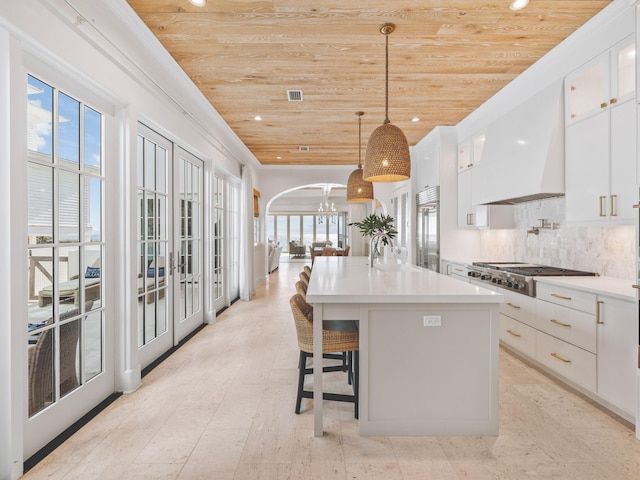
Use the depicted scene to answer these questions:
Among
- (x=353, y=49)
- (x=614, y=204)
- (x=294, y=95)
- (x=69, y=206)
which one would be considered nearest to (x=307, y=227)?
(x=294, y=95)

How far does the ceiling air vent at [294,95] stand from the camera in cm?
387

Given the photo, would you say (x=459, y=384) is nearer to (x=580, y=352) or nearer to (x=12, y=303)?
(x=580, y=352)

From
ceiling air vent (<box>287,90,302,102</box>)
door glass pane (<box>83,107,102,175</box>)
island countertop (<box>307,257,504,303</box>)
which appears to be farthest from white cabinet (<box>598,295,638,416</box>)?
door glass pane (<box>83,107,102,175</box>)

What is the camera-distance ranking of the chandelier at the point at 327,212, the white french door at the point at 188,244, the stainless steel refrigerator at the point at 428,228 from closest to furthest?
1. the white french door at the point at 188,244
2. the stainless steel refrigerator at the point at 428,228
3. the chandelier at the point at 327,212

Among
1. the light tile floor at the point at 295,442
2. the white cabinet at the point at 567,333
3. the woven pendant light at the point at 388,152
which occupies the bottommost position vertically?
the light tile floor at the point at 295,442

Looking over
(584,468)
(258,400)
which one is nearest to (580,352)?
(584,468)

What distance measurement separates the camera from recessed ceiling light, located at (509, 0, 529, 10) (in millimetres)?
2352

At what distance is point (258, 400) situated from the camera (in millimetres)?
2605

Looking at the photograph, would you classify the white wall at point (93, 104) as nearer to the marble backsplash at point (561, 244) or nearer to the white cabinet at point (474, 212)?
the white cabinet at point (474, 212)

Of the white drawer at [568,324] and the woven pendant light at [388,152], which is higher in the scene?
the woven pendant light at [388,152]

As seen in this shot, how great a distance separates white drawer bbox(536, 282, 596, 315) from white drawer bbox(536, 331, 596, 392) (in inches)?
11.8

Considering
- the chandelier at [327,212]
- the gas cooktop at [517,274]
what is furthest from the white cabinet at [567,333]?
the chandelier at [327,212]

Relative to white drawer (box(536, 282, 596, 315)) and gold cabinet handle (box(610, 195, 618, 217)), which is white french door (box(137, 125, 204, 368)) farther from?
gold cabinet handle (box(610, 195, 618, 217))

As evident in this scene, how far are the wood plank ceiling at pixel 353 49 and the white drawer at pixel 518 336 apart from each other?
7.80 feet
